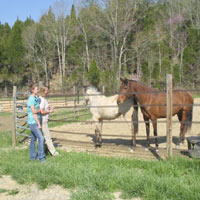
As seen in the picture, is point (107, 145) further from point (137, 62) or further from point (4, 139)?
point (137, 62)

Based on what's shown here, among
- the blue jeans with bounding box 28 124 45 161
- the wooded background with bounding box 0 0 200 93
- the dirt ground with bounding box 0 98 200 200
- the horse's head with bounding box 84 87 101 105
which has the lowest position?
the dirt ground with bounding box 0 98 200 200

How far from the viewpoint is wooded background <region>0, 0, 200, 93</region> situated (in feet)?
106

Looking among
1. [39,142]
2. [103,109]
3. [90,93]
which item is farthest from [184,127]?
[39,142]

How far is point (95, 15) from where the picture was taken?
31609mm

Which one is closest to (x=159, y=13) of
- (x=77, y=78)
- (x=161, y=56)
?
(x=161, y=56)

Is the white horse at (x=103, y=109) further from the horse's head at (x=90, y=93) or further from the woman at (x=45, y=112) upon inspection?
the woman at (x=45, y=112)

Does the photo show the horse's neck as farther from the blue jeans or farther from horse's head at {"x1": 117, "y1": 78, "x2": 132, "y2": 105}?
the blue jeans

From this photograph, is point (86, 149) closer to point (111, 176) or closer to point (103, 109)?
point (103, 109)

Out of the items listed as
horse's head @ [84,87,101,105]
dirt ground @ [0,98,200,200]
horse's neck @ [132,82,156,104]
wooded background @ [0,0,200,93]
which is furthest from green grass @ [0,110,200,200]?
wooded background @ [0,0,200,93]

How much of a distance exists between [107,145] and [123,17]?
27.1 m

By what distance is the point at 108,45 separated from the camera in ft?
127

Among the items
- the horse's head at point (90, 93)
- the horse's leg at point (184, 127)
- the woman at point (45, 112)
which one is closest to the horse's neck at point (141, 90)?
the horse's leg at point (184, 127)

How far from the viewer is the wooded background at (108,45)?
32281mm

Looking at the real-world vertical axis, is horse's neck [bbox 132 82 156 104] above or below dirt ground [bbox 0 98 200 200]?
above
